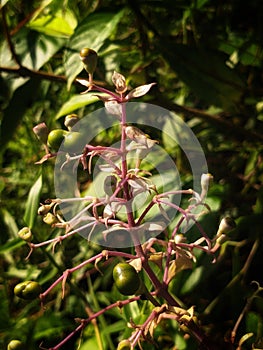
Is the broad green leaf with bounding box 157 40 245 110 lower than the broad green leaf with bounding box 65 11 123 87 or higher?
lower

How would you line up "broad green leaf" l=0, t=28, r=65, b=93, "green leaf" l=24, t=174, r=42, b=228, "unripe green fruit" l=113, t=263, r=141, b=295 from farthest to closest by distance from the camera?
"broad green leaf" l=0, t=28, r=65, b=93
"green leaf" l=24, t=174, r=42, b=228
"unripe green fruit" l=113, t=263, r=141, b=295

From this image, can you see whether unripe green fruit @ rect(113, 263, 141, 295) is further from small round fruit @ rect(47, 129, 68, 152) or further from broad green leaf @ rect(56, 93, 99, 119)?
broad green leaf @ rect(56, 93, 99, 119)

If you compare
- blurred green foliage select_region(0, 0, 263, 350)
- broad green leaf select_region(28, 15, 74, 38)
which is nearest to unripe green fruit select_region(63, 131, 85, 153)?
blurred green foliage select_region(0, 0, 263, 350)

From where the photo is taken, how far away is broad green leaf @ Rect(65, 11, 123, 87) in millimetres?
876

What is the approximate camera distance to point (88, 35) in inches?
35.2

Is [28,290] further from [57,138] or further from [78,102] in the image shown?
[78,102]

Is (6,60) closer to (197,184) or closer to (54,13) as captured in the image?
(54,13)

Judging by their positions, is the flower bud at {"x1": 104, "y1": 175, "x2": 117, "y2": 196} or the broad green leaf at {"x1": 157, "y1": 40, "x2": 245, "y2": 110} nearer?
the flower bud at {"x1": 104, "y1": 175, "x2": 117, "y2": 196}

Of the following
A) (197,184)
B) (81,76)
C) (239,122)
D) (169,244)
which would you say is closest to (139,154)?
(169,244)

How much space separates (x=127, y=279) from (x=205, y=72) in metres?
0.53

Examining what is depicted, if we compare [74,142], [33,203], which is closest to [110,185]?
[74,142]

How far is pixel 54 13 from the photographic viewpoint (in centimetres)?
105

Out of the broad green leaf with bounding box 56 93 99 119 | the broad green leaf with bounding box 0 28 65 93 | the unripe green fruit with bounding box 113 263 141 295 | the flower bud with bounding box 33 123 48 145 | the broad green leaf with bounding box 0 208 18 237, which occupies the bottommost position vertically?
the broad green leaf with bounding box 0 208 18 237

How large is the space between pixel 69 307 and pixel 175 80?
0.60 m
